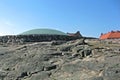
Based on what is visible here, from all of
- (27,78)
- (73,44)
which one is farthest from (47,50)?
(27,78)

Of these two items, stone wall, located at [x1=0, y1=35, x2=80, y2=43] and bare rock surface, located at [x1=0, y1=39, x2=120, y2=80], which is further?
stone wall, located at [x1=0, y1=35, x2=80, y2=43]

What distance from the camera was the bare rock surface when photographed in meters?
19.1

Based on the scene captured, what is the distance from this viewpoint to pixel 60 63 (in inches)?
862

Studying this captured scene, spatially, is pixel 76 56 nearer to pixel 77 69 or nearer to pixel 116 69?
pixel 77 69

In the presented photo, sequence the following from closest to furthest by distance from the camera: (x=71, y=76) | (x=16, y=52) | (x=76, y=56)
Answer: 1. (x=71, y=76)
2. (x=76, y=56)
3. (x=16, y=52)

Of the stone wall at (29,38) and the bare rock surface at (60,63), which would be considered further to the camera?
the stone wall at (29,38)

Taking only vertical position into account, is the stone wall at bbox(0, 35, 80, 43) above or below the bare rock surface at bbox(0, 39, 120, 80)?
above

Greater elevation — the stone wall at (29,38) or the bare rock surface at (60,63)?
the stone wall at (29,38)

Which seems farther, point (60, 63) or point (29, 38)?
point (29, 38)

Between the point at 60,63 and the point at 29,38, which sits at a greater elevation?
the point at 29,38

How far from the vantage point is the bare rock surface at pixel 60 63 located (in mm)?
19141

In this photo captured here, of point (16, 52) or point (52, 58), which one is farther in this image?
point (16, 52)

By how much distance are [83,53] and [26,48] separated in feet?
20.7

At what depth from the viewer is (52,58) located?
76.2ft
